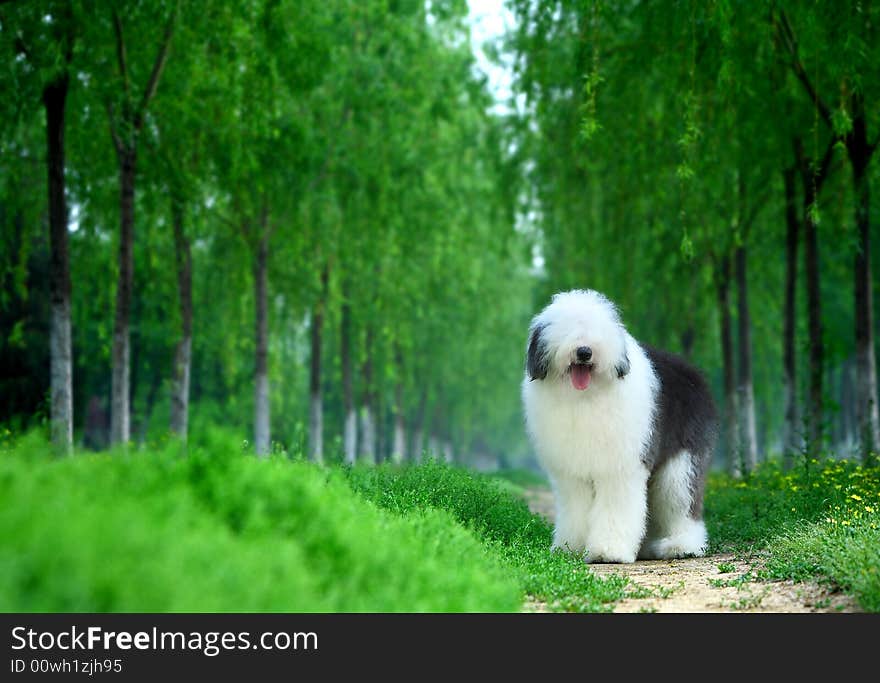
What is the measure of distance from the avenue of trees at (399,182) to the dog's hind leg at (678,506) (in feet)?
7.57

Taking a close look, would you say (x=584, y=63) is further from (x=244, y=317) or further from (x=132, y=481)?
(x=244, y=317)

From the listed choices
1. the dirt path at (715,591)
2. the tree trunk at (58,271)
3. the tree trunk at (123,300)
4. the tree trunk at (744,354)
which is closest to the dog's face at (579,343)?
the dirt path at (715,591)

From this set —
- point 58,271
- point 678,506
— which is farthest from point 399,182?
point 678,506

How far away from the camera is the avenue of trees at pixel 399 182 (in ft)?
39.2

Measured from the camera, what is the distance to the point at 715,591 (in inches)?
258

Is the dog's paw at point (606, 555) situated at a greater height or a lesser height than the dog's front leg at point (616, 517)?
lesser

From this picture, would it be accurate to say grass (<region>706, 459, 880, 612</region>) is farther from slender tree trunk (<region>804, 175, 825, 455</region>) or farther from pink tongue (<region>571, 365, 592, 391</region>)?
pink tongue (<region>571, 365, 592, 391</region>)

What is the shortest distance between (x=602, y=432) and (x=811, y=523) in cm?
187

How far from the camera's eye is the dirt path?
229 inches

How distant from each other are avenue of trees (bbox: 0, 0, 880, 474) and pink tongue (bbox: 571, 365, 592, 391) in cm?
256

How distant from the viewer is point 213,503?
17.1 ft

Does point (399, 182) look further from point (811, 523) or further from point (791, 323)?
point (811, 523)

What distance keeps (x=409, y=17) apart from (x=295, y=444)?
13.9 m

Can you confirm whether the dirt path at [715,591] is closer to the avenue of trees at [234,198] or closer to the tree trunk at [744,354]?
the avenue of trees at [234,198]
